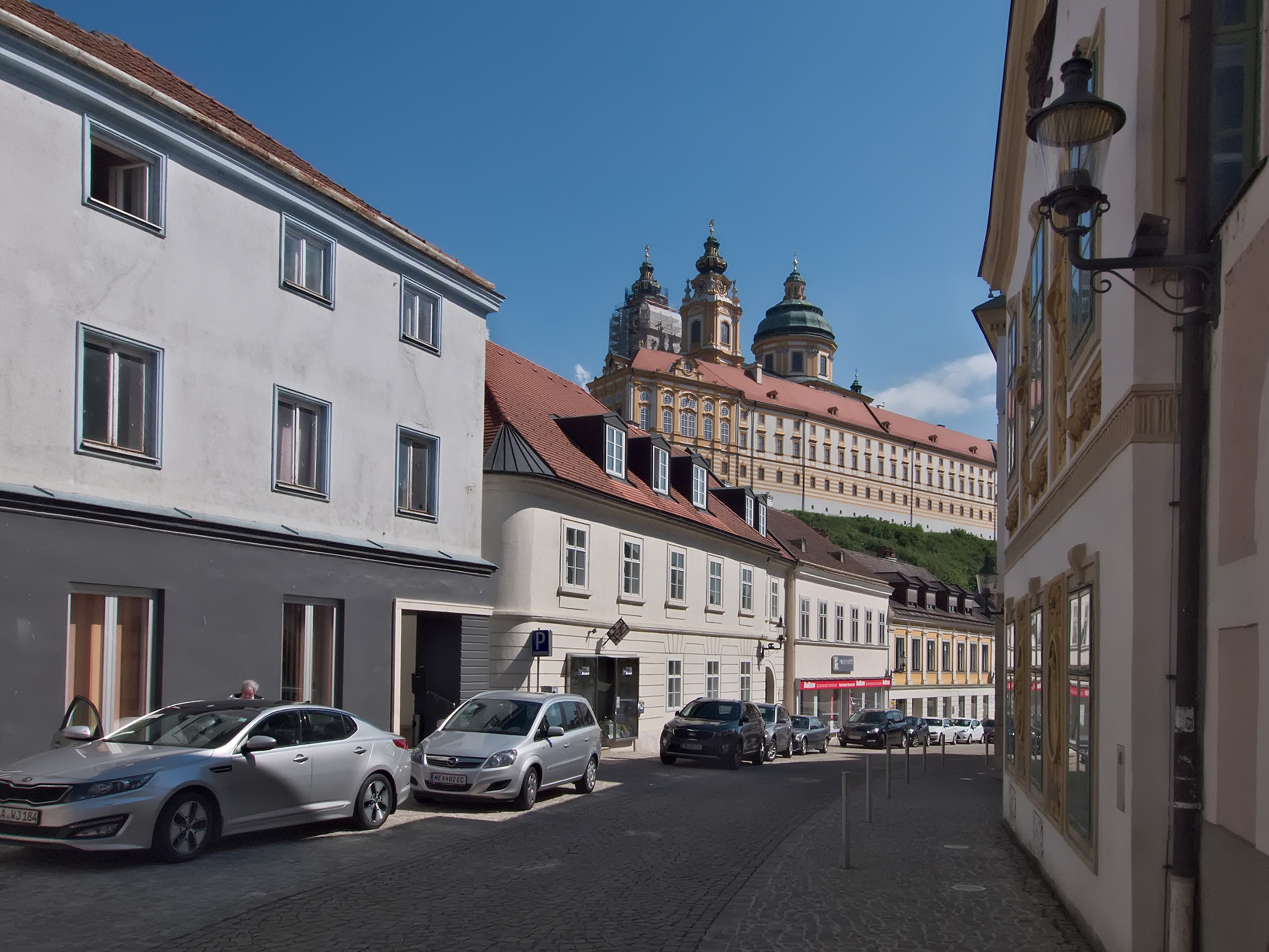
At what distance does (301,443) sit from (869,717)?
88.3ft

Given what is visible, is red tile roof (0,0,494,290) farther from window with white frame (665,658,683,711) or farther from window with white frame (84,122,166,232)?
window with white frame (665,658,683,711)

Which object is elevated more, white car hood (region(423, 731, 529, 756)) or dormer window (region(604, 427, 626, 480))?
dormer window (region(604, 427, 626, 480))

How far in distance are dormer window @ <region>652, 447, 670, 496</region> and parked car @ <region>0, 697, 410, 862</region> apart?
1955 centimetres

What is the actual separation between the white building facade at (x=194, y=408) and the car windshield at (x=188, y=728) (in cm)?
200

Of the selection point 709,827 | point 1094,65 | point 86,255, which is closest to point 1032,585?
point 709,827

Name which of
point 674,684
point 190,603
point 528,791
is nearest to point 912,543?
point 674,684

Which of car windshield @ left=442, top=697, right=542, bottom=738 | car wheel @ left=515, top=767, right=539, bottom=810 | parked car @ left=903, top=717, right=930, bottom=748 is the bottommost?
parked car @ left=903, top=717, right=930, bottom=748

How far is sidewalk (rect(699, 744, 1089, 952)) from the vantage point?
→ 335 inches

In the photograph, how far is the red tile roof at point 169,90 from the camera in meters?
13.8

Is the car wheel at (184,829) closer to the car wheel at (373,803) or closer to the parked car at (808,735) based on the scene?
the car wheel at (373,803)

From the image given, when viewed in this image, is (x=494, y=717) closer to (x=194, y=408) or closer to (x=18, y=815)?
(x=194, y=408)

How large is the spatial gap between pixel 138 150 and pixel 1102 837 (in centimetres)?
1347

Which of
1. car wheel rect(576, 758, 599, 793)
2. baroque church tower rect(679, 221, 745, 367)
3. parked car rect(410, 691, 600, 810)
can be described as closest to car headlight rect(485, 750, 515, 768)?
parked car rect(410, 691, 600, 810)

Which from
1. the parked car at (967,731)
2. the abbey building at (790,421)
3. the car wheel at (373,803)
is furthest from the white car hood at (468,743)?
the abbey building at (790,421)
